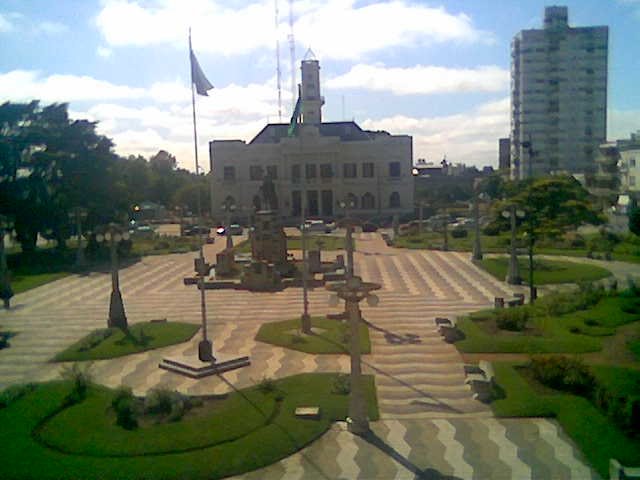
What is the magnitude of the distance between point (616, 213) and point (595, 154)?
2491cm

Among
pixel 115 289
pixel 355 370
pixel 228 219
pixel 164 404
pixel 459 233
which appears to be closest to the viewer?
pixel 355 370

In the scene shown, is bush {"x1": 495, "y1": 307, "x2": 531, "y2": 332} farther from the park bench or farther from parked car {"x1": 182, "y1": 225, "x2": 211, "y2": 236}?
parked car {"x1": 182, "y1": 225, "x2": 211, "y2": 236}

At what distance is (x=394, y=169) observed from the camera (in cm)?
8131

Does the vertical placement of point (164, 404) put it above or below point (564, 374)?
below

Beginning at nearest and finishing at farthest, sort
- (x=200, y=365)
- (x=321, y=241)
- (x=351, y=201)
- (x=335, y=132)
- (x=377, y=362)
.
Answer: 1. (x=200, y=365)
2. (x=377, y=362)
3. (x=351, y=201)
4. (x=321, y=241)
5. (x=335, y=132)

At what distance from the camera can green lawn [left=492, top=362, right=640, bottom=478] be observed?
11.3m

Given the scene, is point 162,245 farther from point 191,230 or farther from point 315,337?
point 315,337

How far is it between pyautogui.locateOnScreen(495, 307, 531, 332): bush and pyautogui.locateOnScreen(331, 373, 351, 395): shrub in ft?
26.2

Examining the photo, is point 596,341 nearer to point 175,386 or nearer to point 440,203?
point 175,386

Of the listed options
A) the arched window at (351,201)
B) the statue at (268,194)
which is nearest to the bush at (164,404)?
the arched window at (351,201)

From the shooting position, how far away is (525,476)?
1073cm

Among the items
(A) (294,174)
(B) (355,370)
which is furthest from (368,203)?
(B) (355,370)

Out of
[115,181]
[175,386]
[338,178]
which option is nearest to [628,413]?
[175,386]

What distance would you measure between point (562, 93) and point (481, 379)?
8048 cm
